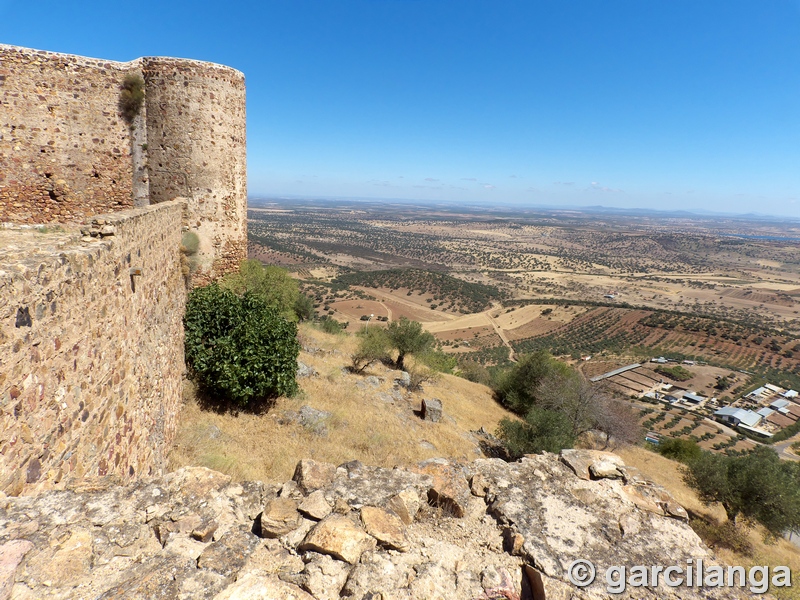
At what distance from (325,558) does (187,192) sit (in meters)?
8.73

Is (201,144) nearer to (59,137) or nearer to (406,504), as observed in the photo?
(59,137)

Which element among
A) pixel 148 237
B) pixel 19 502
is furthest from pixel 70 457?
pixel 148 237

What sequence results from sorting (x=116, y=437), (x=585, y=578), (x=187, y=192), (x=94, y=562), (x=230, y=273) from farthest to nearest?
(x=230, y=273)
(x=187, y=192)
(x=116, y=437)
(x=585, y=578)
(x=94, y=562)

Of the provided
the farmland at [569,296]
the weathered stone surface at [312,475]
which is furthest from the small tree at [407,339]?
the farmland at [569,296]

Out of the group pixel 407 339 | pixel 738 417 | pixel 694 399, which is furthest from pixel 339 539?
pixel 694 399

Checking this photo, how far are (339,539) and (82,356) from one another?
319cm

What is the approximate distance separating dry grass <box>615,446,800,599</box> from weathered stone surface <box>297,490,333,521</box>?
673cm

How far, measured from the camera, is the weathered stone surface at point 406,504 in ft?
11.7

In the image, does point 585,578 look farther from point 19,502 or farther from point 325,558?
point 19,502

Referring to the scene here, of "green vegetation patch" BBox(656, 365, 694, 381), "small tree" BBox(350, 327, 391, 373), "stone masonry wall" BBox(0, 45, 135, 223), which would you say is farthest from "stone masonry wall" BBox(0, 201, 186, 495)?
"green vegetation patch" BBox(656, 365, 694, 381)

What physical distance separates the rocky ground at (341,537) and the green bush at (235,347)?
225 inches

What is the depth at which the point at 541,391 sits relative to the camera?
19828mm

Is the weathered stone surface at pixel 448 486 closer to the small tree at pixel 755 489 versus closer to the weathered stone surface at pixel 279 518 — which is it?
the weathered stone surface at pixel 279 518

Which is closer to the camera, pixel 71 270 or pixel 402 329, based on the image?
pixel 71 270
